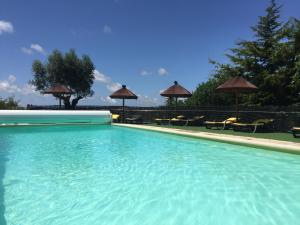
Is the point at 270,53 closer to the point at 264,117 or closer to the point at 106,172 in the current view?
the point at 264,117

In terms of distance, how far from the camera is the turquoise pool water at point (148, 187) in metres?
4.84

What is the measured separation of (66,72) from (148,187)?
30.6 metres

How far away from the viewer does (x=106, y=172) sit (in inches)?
298

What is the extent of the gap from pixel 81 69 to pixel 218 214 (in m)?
32.7

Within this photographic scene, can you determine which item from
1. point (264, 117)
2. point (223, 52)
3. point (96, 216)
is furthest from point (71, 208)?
point (223, 52)

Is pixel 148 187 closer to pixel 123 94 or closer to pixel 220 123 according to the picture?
pixel 220 123

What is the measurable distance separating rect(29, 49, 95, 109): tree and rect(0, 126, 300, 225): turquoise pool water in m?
25.3

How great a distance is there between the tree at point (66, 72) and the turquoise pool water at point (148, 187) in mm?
25323

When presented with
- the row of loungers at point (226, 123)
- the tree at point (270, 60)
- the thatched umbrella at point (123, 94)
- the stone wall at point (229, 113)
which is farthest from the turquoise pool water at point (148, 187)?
the thatched umbrella at point (123, 94)

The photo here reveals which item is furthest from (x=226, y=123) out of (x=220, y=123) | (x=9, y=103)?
(x=9, y=103)

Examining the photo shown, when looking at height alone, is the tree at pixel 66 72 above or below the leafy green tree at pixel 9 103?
above

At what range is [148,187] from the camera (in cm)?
637

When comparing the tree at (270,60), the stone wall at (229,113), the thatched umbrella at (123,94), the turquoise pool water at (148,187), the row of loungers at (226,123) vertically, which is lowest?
the turquoise pool water at (148,187)

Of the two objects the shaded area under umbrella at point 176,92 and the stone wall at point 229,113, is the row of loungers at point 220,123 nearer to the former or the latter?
the stone wall at point 229,113
